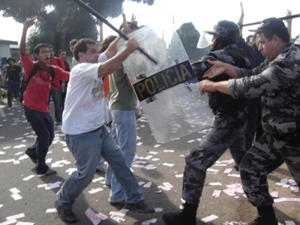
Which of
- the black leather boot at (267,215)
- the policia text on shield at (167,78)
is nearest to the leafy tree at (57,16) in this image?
the policia text on shield at (167,78)

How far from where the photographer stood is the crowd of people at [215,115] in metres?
2.81

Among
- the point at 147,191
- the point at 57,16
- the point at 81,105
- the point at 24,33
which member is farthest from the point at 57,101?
the point at 57,16

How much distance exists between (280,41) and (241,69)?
0.50 metres

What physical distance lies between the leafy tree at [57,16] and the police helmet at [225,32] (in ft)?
86.3

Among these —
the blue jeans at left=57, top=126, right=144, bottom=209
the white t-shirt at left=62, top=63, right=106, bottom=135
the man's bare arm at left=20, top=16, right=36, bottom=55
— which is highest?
the man's bare arm at left=20, top=16, right=36, bottom=55

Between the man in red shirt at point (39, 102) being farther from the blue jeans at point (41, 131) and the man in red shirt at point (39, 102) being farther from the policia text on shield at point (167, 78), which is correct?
the policia text on shield at point (167, 78)

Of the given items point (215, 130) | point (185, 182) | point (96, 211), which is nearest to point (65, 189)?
point (96, 211)

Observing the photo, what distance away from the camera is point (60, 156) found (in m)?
6.09

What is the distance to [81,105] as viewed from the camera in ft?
11.1

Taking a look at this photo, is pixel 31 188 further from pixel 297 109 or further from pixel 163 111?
pixel 297 109

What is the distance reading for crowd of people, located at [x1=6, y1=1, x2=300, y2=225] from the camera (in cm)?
281

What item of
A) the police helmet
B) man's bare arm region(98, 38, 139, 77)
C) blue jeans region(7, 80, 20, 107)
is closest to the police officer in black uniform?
the police helmet

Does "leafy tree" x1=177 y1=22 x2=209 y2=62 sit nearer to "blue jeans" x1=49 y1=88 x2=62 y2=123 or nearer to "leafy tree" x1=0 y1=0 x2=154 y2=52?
"leafy tree" x1=0 y1=0 x2=154 y2=52

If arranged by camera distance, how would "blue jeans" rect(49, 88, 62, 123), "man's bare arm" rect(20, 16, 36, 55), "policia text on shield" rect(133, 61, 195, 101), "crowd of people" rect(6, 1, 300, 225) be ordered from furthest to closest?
"blue jeans" rect(49, 88, 62, 123)
"man's bare arm" rect(20, 16, 36, 55)
"policia text on shield" rect(133, 61, 195, 101)
"crowd of people" rect(6, 1, 300, 225)
